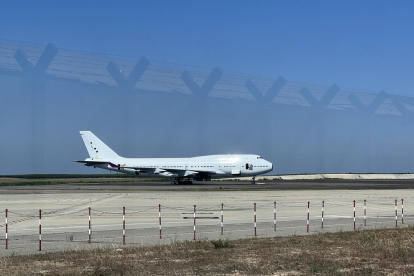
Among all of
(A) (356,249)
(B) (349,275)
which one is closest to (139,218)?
(A) (356,249)

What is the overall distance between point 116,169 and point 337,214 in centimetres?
5228

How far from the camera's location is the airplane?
6794 centimetres

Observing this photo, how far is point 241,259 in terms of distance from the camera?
40.5 ft

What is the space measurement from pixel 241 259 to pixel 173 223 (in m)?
9.95

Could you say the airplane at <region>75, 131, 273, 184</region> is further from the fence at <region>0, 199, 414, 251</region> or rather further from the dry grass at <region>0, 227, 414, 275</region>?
the dry grass at <region>0, 227, 414, 275</region>

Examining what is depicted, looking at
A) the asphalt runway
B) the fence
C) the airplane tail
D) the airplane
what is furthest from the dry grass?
the airplane tail

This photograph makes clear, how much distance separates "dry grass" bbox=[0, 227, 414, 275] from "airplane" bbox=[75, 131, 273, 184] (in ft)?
171

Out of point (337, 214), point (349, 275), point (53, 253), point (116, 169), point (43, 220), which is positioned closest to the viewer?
point (349, 275)

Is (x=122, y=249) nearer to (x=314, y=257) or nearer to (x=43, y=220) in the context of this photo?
(x=314, y=257)

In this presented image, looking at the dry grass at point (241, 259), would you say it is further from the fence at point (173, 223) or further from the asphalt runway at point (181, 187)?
the asphalt runway at point (181, 187)

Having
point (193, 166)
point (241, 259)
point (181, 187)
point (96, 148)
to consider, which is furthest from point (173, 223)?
point (96, 148)

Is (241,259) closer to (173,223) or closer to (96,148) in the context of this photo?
(173,223)

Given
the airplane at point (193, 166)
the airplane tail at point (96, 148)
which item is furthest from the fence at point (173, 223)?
the airplane tail at point (96, 148)

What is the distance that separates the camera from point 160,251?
1348cm
